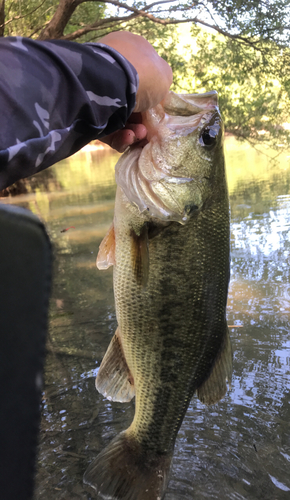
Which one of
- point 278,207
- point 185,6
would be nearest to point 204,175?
point 278,207

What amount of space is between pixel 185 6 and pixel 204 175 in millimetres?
9256

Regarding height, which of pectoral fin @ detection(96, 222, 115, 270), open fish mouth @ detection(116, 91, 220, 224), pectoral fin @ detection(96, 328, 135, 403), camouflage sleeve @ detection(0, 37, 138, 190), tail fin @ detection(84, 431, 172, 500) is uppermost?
camouflage sleeve @ detection(0, 37, 138, 190)

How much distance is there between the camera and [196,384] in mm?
2033

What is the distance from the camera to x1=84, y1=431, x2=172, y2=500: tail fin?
6.35ft

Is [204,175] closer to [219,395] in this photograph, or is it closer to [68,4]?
[219,395]

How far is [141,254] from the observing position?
5.99ft

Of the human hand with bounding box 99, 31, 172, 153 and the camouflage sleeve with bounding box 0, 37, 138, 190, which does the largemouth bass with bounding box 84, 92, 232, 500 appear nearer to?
the human hand with bounding box 99, 31, 172, 153

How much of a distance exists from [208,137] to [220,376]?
1.07 meters

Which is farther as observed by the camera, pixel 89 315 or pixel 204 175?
pixel 89 315

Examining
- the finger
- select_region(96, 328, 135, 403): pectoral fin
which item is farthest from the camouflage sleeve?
select_region(96, 328, 135, 403): pectoral fin

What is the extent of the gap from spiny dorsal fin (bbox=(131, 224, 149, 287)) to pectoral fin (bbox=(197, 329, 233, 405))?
20.2 inches

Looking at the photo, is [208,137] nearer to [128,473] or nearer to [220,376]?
[220,376]

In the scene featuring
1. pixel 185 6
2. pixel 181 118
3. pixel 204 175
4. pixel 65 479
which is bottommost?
pixel 65 479

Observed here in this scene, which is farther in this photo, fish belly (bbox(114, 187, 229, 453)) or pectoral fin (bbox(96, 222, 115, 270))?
pectoral fin (bbox(96, 222, 115, 270))
